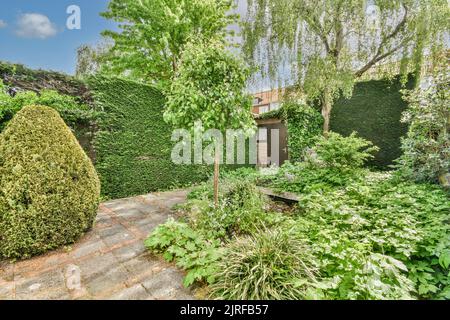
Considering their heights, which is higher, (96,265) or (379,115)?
(379,115)

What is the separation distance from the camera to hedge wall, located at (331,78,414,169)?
7094mm

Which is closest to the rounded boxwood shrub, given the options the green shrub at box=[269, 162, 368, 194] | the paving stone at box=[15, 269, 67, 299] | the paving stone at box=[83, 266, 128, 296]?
the paving stone at box=[15, 269, 67, 299]

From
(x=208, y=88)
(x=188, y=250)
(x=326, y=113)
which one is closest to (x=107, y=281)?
(x=188, y=250)

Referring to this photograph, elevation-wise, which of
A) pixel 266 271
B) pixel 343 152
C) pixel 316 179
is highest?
pixel 343 152

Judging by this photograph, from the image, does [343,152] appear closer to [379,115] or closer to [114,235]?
[379,115]

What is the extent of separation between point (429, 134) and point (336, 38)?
13.7 feet

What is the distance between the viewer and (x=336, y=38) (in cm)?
668

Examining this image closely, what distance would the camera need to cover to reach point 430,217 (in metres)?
2.66

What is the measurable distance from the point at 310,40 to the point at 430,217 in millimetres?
5834

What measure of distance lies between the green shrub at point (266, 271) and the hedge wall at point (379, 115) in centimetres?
714

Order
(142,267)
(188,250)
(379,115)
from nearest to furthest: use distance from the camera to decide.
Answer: (142,267) < (188,250) < (379,115)

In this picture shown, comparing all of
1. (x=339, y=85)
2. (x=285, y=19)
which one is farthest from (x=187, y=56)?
(x=339, y=85)

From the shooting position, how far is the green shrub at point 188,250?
196 centimetres
